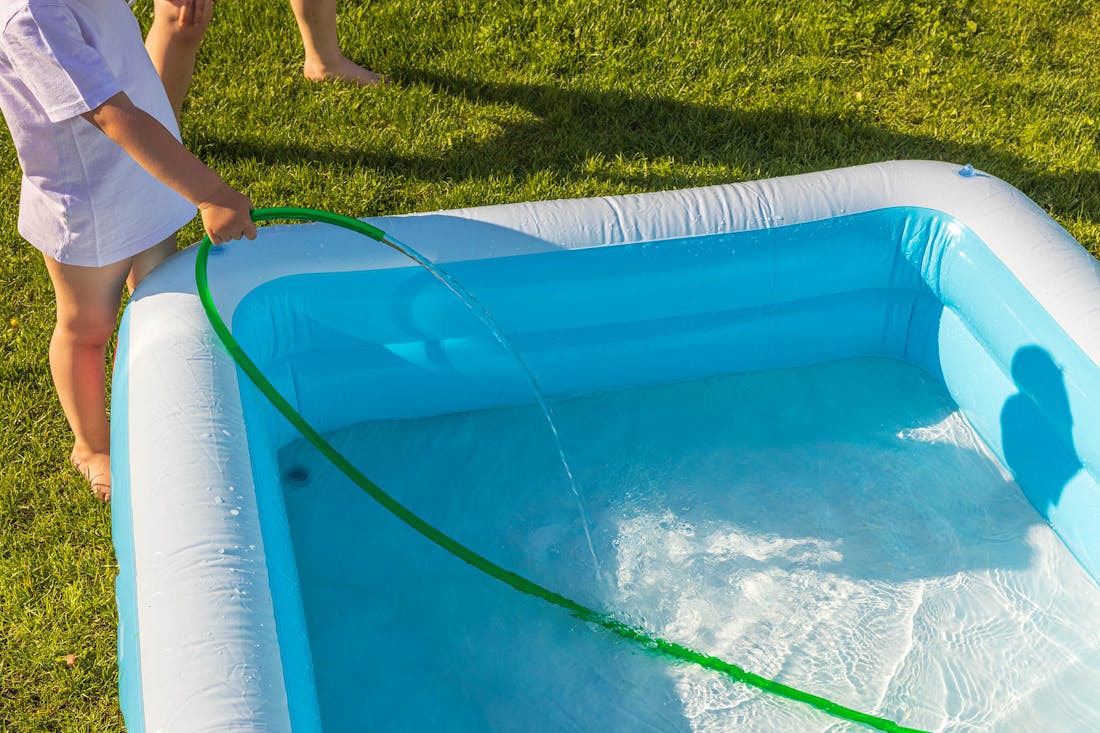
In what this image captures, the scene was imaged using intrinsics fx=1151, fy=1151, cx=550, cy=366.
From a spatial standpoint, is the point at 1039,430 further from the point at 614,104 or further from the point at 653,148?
the point at 614,104

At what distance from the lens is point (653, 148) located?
12.2 ft

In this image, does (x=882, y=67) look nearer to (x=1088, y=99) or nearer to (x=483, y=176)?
(x=1088, y=99)

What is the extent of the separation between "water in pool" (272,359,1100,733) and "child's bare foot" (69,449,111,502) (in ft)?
1.33

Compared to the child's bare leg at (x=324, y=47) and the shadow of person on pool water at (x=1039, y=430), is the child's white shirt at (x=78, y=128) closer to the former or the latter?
the child's bare leg at (x=324, y=47)

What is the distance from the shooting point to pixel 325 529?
270 cm

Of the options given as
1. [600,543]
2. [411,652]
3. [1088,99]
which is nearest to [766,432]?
[600,543]

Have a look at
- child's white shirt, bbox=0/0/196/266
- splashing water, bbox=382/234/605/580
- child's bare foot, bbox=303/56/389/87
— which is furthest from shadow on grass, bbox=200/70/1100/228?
child's white shirt, bbox=0/0/196/266

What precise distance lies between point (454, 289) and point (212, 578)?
3.36 ft

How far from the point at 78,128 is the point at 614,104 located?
2019 mm

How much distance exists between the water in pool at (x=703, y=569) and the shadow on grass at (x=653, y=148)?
0.87 meters

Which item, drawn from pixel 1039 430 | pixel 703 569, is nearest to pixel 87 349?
pixel 703 569

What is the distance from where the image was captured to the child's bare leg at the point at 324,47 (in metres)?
3.64

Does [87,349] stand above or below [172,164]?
below

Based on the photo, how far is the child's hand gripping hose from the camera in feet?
7.16
